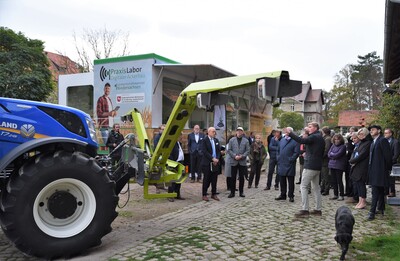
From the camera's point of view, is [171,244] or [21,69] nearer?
[171,244]

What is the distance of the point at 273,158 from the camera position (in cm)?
1123

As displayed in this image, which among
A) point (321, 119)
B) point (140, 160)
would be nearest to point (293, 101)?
point (321, 119)

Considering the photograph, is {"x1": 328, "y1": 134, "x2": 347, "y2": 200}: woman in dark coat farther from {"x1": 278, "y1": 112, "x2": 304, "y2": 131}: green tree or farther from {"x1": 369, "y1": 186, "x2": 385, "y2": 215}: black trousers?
{"x1": 278, "y1": 112, "x2": 304, "y2": 131}: green tree

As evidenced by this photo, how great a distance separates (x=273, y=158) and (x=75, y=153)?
288 inches

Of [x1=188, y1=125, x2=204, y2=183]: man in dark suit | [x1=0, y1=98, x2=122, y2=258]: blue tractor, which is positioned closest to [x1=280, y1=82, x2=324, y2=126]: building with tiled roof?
[x1=188, y1=125, x2=204, y2=183]: man in dark suit

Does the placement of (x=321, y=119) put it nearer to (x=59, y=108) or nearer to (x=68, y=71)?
(x=68, y=71)

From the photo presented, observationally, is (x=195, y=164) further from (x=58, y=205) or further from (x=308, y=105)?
(x=308, y=105)

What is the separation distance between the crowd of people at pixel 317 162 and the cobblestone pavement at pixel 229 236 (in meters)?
0.57

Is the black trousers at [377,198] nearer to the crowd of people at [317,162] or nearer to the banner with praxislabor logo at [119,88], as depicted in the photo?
the crowd of people at [317,162]

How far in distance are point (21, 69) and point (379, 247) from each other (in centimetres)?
2270

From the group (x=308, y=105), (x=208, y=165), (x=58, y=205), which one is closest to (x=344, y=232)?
(x=58, y=205)

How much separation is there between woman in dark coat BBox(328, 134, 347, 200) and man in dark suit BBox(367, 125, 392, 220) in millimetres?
1898

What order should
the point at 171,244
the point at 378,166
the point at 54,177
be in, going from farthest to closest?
the point at 378,166
the point at 171,244
the point at 54,177

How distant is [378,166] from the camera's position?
283 inches
